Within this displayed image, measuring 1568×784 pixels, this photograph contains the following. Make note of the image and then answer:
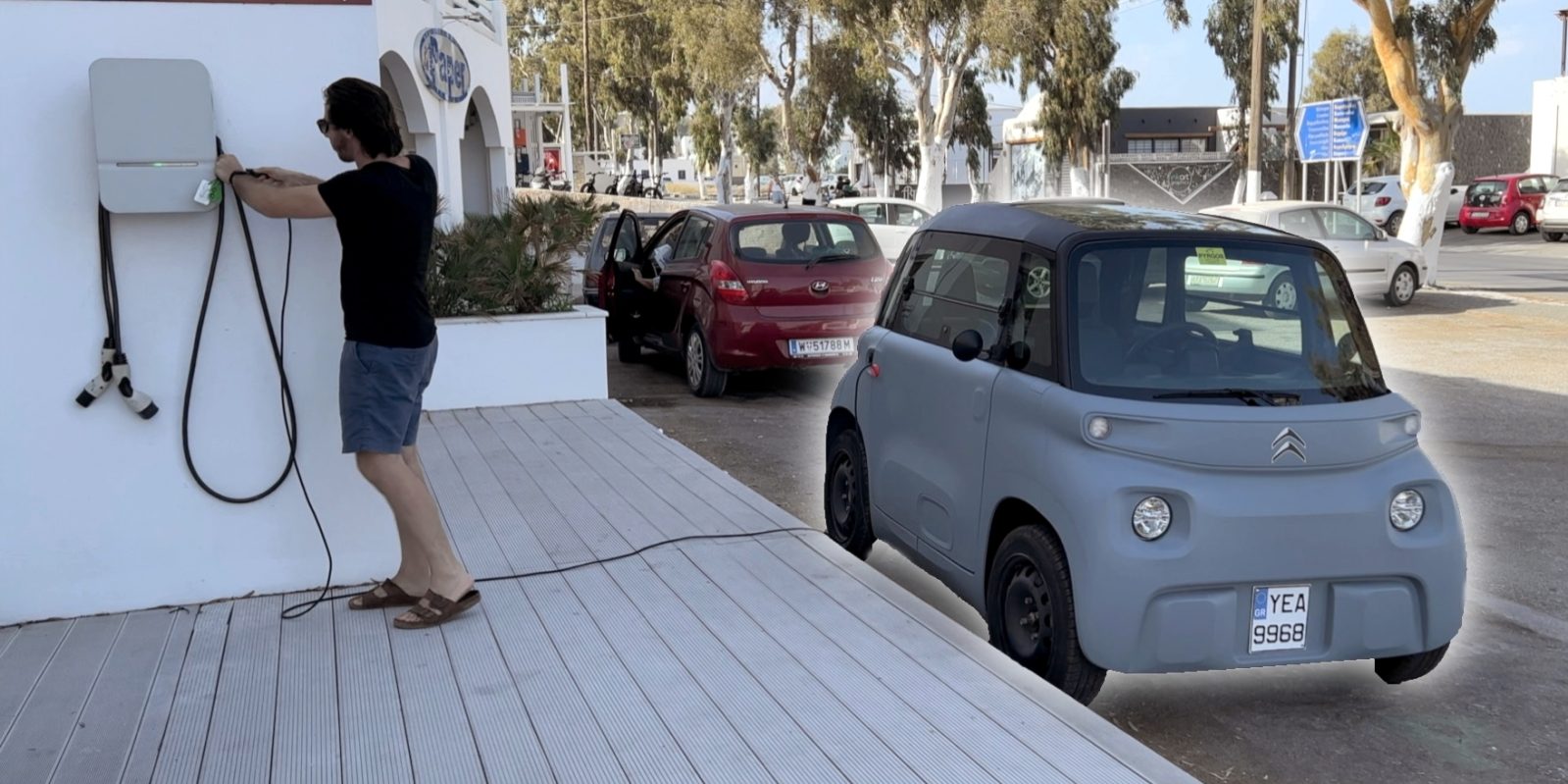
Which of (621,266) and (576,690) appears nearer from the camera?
(576,690)

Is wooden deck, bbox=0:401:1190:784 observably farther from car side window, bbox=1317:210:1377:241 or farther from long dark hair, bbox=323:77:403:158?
car side window, bbox=1317:210:1377:241

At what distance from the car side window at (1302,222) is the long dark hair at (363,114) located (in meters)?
15.8

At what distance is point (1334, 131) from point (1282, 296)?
2252cm

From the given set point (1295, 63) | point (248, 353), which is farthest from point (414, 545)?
point (1295, 63)

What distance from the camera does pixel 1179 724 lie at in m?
4.83

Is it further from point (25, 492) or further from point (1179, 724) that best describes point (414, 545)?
point (1179, 724)

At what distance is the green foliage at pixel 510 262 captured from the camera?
1042 cm

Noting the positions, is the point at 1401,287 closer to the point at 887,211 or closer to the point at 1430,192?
the point at 1430,192

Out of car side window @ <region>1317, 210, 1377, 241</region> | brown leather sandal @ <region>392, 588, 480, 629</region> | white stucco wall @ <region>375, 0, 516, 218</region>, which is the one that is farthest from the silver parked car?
car side window @ <region>1317, 210, 1377, 241</region>

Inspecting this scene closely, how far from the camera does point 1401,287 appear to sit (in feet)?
61.4

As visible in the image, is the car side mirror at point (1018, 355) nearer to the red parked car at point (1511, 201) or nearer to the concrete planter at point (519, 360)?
the concrete planter at point (519, 360)

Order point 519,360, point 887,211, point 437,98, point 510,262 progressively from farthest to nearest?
point 887,211
point 437,98
point 510,262
point 519,360

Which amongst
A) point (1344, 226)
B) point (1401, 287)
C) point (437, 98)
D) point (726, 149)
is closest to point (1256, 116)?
point (1344, 226)

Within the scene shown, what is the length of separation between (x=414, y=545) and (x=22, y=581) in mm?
1323
